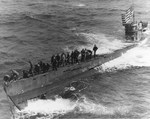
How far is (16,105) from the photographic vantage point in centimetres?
2955

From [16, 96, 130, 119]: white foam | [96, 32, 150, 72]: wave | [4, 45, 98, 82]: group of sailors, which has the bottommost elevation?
[16, 96, 130, 119]: white foam

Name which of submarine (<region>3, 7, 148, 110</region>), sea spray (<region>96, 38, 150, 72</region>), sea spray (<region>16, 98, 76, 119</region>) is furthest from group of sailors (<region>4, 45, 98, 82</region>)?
sea spray (<region>96, 38, 150, 72</region>)

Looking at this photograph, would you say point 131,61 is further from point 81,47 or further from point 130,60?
point 81,47

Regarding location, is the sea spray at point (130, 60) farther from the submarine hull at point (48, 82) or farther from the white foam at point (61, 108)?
the white foam at point (61, 108)

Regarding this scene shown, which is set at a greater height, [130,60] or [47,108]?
[130,60]

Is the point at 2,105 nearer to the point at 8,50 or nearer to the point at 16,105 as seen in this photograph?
the point at 16,105

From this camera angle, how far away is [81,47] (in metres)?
47.9

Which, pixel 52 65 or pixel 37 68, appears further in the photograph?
pixel 52 65

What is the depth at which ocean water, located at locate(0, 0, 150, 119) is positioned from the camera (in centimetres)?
2989

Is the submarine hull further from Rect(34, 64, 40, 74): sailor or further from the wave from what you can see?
the wave

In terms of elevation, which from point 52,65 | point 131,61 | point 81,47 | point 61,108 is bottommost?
point 61,108

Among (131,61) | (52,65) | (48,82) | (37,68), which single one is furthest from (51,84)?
(131,61)

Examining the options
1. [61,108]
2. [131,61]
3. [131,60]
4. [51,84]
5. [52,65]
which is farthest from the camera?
[131,60]

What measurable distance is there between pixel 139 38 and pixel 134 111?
85.6 feet
